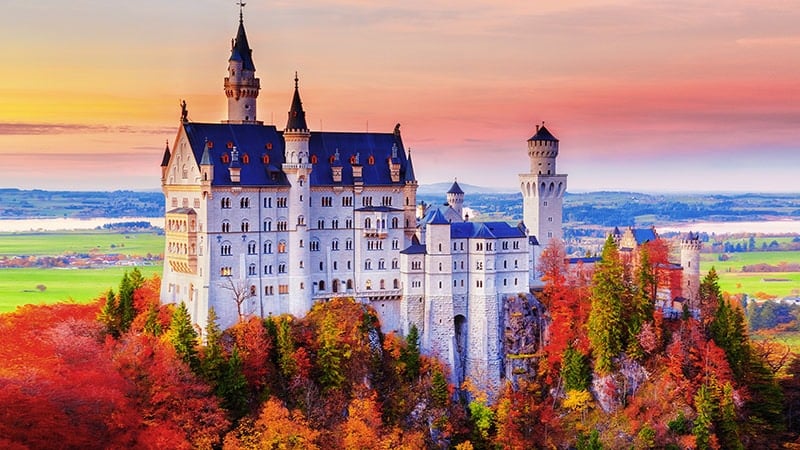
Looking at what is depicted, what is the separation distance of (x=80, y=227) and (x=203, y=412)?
398 ft

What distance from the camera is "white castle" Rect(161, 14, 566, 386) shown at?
8050 cm

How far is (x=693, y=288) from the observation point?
315ft

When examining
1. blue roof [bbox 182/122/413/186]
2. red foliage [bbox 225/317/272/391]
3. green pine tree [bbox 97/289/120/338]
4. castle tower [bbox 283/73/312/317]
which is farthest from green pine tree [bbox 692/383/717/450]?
green pine tree [bbox 97/289/120/338]

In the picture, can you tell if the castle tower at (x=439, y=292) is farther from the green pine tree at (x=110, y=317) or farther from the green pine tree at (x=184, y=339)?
the green pine tree at (x=110, y=317)

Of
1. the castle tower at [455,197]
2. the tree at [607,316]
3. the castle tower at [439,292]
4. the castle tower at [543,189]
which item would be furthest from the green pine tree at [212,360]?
the castle tower at [543,189]

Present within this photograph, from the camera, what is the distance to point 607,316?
280 ft

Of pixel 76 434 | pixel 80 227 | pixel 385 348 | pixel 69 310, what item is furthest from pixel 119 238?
pixel 76 434

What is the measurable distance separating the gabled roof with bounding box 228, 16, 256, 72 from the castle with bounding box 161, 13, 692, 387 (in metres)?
0.11

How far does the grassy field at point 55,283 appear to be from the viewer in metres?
119

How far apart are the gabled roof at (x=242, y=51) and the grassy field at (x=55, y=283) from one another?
3570 centimetres

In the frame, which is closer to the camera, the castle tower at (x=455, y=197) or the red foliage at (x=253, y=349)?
the red foliage at (x=253, y=349)

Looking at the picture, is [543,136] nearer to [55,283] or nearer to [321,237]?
[321,237]

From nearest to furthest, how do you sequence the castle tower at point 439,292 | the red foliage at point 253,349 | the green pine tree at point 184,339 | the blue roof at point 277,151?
1. the green pine tree at point 184,339
2. the red foliage at point 253,349
3. the blue roof at point 277,151
4. the castle tower at point 439,292

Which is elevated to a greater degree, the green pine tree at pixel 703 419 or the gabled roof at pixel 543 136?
the gabled roof at pixel 543 136
